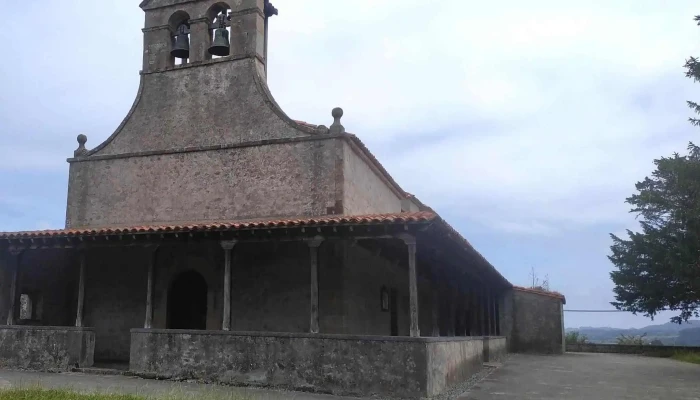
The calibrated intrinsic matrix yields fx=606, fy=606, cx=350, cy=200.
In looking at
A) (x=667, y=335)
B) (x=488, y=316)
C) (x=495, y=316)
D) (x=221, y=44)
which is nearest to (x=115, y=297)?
(x=221, y=44)

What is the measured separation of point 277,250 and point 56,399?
20.2 ft

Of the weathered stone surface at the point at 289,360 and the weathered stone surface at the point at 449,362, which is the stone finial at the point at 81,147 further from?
the weathered stone surface at the point at 449,362

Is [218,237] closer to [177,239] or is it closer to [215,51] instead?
[177,239]

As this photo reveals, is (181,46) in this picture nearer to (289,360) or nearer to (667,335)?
(289,360)

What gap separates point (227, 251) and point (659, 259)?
70.3 ft

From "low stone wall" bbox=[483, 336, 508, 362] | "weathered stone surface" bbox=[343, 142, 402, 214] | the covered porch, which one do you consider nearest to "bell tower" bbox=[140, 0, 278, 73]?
"weathered stone surface" bbox=[343, 142, 402, 214]

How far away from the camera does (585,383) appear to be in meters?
13.6

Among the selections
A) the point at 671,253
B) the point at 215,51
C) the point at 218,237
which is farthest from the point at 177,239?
the point at 671,253

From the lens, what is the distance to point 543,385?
12961 millimetres

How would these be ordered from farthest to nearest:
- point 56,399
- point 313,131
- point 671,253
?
point 671,253 → point 313,131 → point 56,399

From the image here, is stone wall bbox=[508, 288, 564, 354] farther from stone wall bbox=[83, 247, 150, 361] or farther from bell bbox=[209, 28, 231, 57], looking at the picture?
stone wall bbox=[83, 247, 150, 361]

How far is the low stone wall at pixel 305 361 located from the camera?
1055cm

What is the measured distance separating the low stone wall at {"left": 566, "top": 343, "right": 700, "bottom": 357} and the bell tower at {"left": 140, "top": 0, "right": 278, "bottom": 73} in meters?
22.9

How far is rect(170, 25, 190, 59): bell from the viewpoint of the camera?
16438 millimetres
